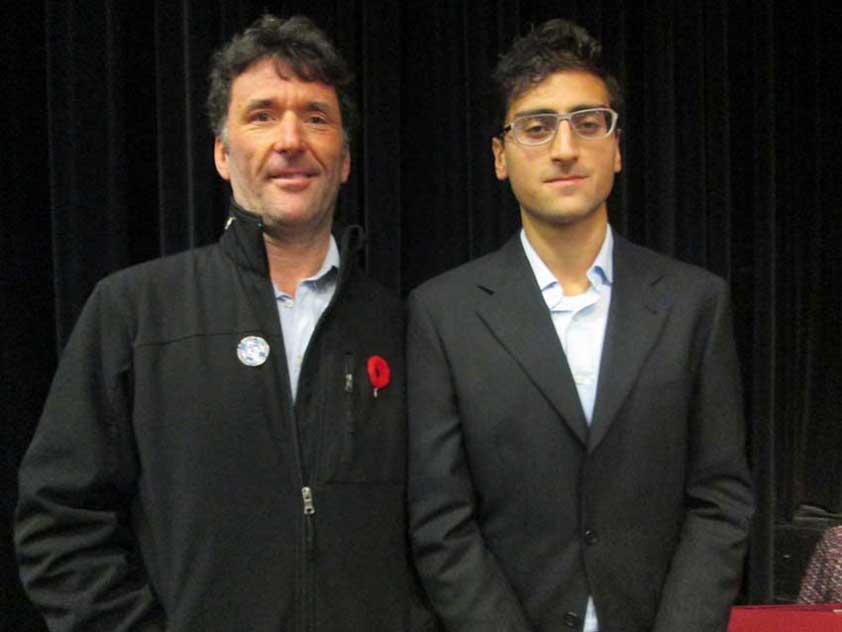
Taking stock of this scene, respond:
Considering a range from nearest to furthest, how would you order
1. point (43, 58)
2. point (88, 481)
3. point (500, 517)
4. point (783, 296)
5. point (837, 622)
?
point (88, 481) → point (500, 517) → point (837, 622) → point (43, 58) → point (783, 296)

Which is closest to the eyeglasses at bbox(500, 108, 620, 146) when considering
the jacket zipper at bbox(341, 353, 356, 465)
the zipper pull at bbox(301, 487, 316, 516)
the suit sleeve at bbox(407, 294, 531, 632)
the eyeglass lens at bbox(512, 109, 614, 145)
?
the eyeglass lens at bbox(512, 109, 614, 145)

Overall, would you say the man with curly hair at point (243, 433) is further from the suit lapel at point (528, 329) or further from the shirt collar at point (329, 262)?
the suit lapel at point (528, 329)

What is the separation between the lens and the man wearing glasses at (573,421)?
1.47m

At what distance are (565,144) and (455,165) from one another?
104cm

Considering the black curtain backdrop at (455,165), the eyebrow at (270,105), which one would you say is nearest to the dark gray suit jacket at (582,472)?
the eyebrow at (270,105)

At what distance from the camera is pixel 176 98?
223cm

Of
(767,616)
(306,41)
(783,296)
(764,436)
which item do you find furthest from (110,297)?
(783,296)

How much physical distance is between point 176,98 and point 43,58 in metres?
0.32

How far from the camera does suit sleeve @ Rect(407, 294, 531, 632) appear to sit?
1448 mm

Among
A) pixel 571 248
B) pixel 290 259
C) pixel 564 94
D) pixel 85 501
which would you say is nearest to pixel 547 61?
pixel 564 94

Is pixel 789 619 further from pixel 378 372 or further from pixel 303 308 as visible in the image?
pixel 303 308

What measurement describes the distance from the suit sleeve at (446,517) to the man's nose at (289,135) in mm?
390

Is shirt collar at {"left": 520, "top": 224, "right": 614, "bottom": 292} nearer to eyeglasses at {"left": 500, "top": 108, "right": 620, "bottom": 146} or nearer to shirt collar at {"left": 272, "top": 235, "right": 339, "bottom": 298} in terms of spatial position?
eyeglasses at {"left": 500, "top": 108, "right": 620, "bottom": 146}

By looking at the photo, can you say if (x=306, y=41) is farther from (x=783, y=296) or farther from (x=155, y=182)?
(x=783, y=296)
